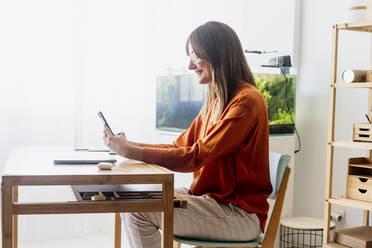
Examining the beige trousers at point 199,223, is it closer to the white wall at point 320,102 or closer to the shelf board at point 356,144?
the shelf board at point 356,144

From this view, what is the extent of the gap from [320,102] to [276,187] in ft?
4.44

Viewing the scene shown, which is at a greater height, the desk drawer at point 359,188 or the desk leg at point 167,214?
the desk leg at point 167,214

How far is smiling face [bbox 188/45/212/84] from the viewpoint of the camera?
1936mm

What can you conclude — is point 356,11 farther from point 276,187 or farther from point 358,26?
point 276,187

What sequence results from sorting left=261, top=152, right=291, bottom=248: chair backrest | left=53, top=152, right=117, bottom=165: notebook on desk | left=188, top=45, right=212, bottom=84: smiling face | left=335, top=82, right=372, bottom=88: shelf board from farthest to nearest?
left=335, top=82, right=372, bottom=88: shelf board → left=188, top=45, right=212, bottom=84: smiling face → left=261, top=152, right=291, bottom=248: chair backrest → left=53, top=152, right=117, bottom=165: notebook on desk

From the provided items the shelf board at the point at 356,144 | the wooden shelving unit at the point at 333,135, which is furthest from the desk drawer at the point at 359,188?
the shelf board at the point at 356,144

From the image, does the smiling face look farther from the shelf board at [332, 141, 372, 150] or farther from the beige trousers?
the shelf board at [332, 141, 372, 150]

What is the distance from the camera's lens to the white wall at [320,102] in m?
3.00

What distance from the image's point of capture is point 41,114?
319cm

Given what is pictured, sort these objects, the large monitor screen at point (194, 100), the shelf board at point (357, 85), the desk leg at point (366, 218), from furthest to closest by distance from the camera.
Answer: the large monitor screen at point (194, 100), the desk leg at point (366, 218), the shelf board at point (357, 85)

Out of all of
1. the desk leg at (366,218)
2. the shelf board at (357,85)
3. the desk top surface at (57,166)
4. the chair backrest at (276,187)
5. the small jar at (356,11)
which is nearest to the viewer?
the desk top surface at (57,166)

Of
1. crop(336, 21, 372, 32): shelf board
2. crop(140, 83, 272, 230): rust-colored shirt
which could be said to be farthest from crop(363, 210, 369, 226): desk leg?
crop(140, 83, 272, 230): rust-colored shirt

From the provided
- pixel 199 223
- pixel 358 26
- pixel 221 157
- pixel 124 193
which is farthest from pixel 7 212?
pixel 358 26

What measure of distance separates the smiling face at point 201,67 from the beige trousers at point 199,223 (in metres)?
0.45
